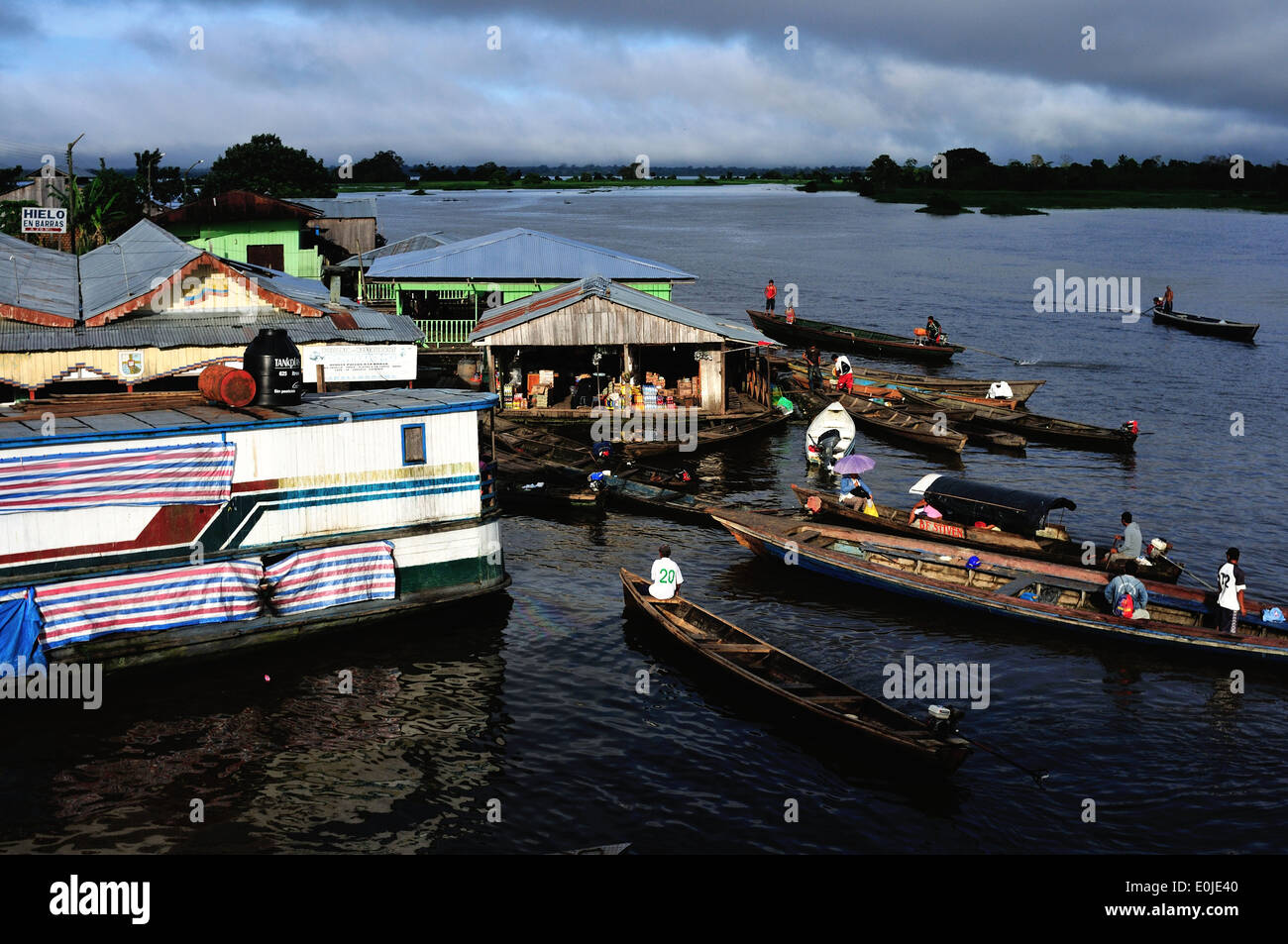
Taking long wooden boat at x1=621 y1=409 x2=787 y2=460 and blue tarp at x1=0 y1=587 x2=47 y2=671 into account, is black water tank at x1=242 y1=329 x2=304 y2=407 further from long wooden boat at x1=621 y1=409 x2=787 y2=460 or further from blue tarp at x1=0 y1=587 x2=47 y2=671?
long wooden boat at x1=621 y1=409 x2=787 y2=460

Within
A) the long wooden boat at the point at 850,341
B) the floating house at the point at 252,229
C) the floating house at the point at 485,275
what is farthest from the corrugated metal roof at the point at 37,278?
the long wooden boat at the point at 850,341

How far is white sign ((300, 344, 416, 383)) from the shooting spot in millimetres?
30219

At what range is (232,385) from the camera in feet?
69.7

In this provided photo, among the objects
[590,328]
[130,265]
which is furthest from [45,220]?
[590,328]

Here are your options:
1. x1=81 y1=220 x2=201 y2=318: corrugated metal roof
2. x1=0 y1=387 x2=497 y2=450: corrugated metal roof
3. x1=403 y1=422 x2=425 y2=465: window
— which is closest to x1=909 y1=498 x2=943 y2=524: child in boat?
x1=0 y1=387 x2=497 y2=450: corrugated metal roof

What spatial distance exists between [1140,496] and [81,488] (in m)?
30.6

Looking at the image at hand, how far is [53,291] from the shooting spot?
3222 centimetres

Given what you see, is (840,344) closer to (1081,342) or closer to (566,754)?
(1081,342)

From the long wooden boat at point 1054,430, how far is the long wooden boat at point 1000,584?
17.0 metres

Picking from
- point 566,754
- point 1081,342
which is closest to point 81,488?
point 566,754

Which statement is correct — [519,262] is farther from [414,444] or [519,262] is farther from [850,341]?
[414,444]

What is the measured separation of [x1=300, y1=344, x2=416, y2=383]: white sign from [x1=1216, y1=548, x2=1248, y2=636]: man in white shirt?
20.7 meters

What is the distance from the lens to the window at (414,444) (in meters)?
21.9

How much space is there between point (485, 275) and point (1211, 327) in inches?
1813
